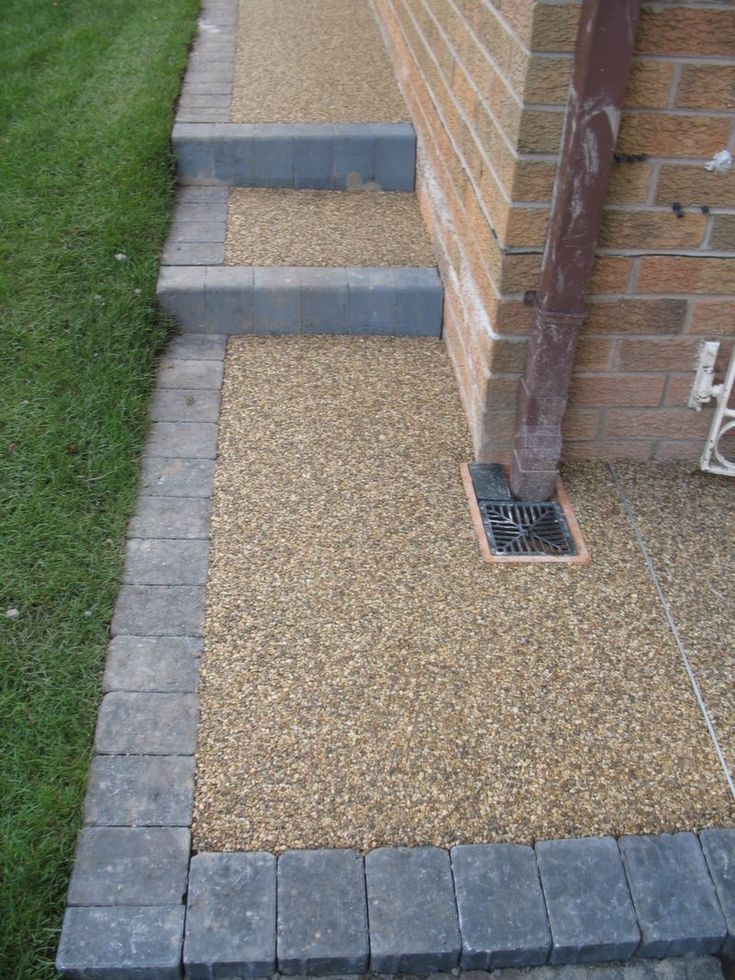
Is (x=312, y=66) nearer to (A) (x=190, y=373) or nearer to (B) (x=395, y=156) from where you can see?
(B) (x=395, y=156)

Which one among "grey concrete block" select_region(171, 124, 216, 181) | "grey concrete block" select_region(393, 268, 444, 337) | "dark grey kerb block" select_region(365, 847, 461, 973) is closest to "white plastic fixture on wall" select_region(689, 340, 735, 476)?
"grey concrete block" select_region(393, 268, 444, 337)

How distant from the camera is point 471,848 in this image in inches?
80.8

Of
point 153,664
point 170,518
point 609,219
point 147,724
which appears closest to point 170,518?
point 170,518

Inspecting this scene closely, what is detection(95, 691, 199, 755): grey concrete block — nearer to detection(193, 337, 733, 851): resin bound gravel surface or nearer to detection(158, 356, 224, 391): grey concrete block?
detection(193, 337, 733, 851): resin bound gravel surface

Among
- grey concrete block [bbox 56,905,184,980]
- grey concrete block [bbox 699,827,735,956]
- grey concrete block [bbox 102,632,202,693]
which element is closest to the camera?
grey concrete block [bbox 56,905,184,980]

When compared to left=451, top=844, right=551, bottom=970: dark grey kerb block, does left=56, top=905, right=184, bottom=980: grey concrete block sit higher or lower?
lower

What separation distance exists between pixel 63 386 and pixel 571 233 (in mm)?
1849

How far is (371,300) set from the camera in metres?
3.72

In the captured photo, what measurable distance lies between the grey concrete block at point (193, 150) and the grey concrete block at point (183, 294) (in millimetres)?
915

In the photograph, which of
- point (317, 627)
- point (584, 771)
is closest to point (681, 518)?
point (584, 771)

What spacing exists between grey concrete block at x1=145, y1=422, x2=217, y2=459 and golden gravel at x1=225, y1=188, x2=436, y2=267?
92 cm

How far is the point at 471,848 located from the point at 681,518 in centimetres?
135

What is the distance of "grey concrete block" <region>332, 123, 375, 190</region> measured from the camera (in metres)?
4.37

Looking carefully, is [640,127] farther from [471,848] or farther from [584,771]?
[471,848]
